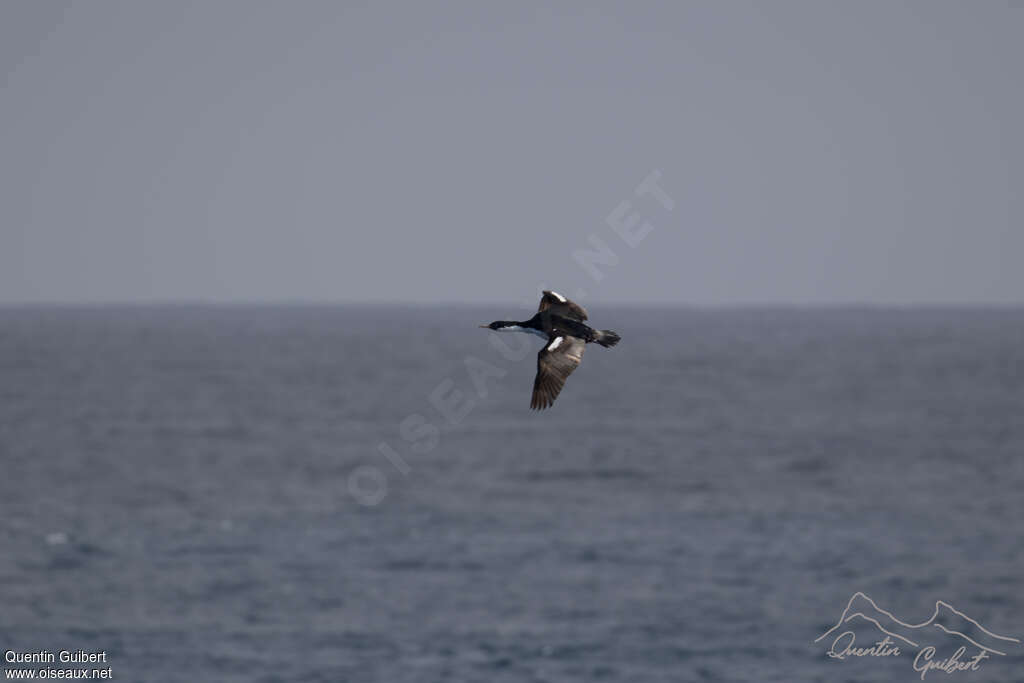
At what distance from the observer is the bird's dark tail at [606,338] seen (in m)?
11.8

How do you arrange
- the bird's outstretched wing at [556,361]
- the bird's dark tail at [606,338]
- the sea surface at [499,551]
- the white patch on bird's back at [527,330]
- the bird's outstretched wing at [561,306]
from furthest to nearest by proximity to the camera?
the sea surface at [499,551] → the bird's outstretched wing at [561,306] → the bird's outstretched wing at [556,361] → the white patch on bird's back at [527,330] → the bird's dark tail at [606,338]

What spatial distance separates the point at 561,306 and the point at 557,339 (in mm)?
492

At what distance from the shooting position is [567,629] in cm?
5866

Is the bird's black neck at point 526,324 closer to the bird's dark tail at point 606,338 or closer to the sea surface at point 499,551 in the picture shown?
the sea surface at point 499,551

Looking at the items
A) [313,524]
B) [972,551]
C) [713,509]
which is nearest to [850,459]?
[713,509]

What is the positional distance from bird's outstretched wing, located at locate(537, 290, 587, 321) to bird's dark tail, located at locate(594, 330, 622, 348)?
29cm

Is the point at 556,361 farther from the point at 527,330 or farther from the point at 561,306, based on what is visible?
the point at 561,306

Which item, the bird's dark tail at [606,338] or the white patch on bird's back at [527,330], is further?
the white patch on bird's back at [527,330]

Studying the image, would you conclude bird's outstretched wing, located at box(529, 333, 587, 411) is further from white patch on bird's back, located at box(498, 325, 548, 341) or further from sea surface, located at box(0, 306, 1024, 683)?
sea surface, located at box(0, 306, 1024, 683)

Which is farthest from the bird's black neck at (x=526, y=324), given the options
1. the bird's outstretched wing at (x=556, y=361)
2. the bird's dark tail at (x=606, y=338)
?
the bird's dark tail at (x=606, y=338)

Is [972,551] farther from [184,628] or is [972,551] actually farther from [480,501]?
[184,628]

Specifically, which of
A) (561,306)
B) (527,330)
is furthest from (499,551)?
(527,330)

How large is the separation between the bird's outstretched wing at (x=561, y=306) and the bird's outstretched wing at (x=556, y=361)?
279 mm

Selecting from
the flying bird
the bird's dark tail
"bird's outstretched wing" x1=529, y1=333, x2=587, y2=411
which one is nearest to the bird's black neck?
the flying bird
